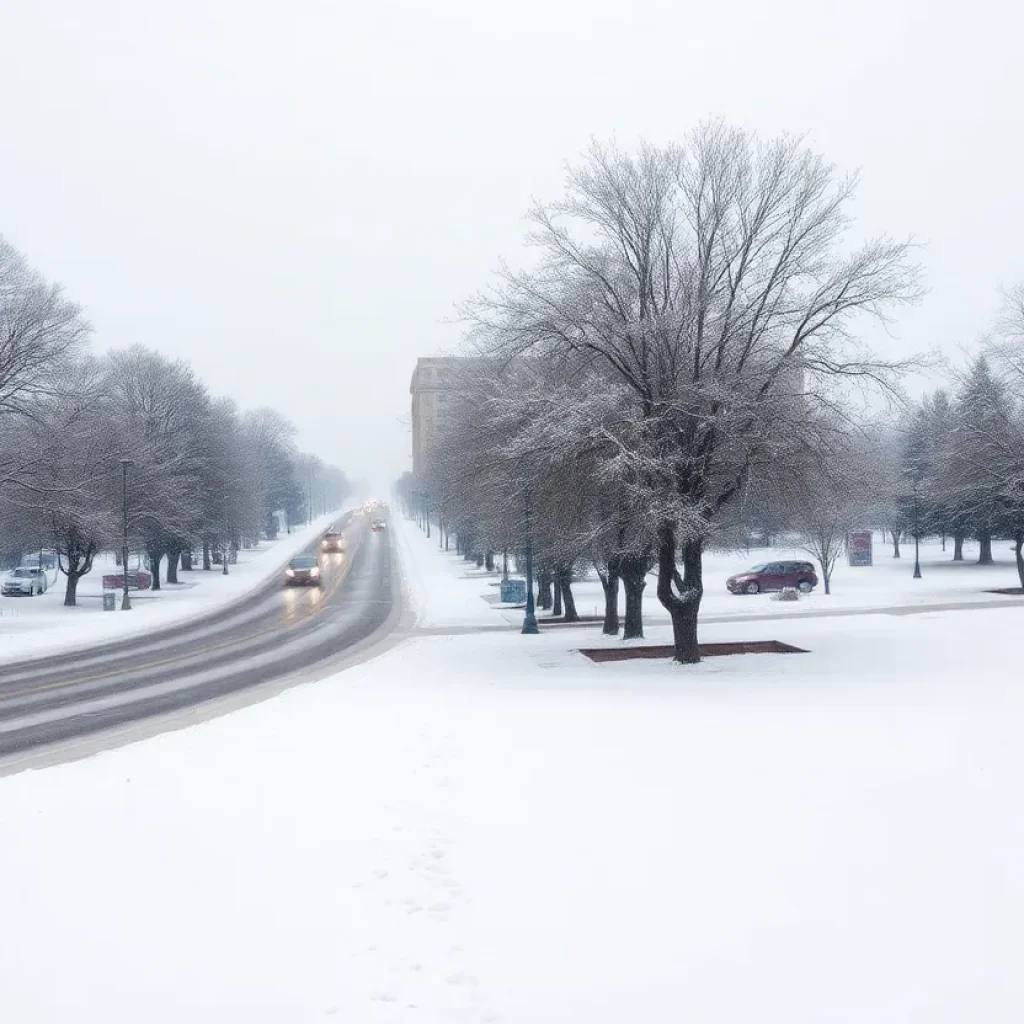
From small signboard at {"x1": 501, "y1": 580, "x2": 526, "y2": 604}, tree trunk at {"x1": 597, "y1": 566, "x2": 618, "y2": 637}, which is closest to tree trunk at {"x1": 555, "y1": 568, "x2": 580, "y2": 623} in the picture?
tree trunk at {"x1": 597, "y1": 566, "x2": 618, "y2": 637}

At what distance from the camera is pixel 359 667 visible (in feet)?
70.0

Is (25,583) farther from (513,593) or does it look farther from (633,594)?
(633,594)

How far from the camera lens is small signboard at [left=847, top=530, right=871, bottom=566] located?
185 feet

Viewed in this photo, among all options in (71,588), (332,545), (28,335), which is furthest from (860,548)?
(28,335)

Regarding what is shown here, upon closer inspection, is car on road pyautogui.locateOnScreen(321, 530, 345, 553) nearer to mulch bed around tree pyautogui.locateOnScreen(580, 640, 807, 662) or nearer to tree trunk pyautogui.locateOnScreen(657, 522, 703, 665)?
mulch bed around tree pyautogui.locateOnScreen(580, 640, 807, 662)

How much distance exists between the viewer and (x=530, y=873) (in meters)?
6.98

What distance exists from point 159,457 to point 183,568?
79.3 ft

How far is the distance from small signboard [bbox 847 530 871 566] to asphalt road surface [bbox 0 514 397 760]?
3061 centimetres

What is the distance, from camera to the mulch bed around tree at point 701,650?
73.0ft

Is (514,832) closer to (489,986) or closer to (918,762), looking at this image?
(489,986)

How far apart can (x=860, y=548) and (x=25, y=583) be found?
47495 millimetres

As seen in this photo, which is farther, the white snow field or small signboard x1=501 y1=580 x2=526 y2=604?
small signboard x1=501 y1=580 x2=526 y2=604

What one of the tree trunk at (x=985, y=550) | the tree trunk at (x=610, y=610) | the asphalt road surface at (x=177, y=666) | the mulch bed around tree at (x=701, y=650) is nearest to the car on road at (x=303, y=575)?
the asphalt road surface at (x=177, y=666)

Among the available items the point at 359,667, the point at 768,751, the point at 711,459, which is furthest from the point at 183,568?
the point at 768,751
